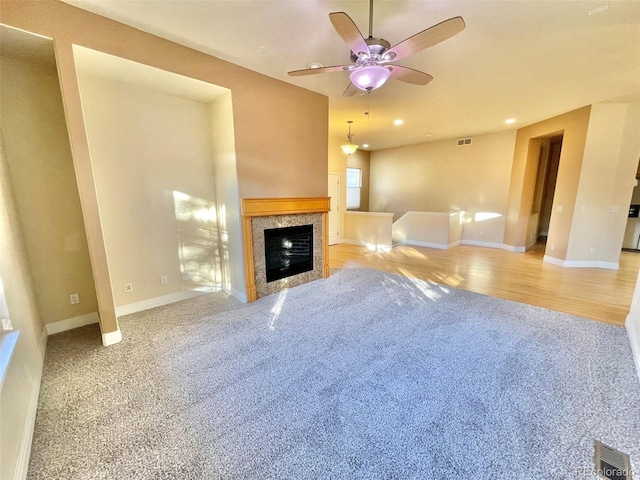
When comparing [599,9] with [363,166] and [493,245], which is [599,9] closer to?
[493,245]

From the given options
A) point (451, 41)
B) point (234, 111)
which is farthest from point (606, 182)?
point (234, 111)

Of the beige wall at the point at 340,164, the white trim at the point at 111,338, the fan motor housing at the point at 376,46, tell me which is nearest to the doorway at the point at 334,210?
the beige wall at the point at 340,164

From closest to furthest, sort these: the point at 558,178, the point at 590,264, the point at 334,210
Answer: the point at 590,264
the point at 558,178
the point at 334,210

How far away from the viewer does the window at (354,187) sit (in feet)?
29.0

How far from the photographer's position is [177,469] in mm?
1388

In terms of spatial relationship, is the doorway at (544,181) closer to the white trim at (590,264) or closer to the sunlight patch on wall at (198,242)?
the white trim at (590,264)

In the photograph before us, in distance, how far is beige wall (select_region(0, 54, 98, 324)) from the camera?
246cm

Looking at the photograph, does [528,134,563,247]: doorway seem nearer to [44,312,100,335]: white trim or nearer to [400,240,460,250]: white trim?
[400,240,460,250]: white trim

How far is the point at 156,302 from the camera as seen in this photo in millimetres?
3434

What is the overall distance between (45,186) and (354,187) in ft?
25.3

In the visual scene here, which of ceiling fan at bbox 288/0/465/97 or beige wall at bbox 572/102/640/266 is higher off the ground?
ceiling fan at bbox 288/0/465/97

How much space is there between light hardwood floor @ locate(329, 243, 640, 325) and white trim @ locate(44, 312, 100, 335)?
3.87 m

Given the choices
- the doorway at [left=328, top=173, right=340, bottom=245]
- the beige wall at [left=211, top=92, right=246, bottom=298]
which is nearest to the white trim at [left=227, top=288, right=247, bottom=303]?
the beige wall at [left=211, top=92, right=246, bottom=298]

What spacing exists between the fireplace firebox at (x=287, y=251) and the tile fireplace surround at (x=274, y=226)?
→ 76mm
